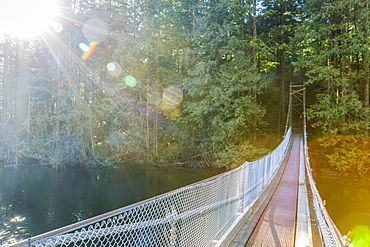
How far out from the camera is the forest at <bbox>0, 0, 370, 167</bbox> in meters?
12.2

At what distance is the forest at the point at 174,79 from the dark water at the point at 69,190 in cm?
124

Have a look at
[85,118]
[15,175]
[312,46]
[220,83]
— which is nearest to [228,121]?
[220,83]

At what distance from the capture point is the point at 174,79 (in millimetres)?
14930

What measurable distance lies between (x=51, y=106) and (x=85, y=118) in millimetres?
3707

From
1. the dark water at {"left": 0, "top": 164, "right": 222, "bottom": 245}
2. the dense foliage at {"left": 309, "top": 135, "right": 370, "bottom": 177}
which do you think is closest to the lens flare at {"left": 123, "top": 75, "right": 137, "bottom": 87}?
the dark water at {"left": 0, "top": 164, "right": 222, "bottom": 245}

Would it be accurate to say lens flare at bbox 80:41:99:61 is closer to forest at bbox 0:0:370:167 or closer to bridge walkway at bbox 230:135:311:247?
forest at bbox 0:0:370:167

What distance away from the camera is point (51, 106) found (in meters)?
17.6

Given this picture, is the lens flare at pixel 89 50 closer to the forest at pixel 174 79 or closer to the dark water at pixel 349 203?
the forest at pixel 174 79

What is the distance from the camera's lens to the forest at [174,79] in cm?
1222

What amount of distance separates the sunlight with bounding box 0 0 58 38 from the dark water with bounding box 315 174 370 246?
19447 mm

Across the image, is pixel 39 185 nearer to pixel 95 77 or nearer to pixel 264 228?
pixel 95 77

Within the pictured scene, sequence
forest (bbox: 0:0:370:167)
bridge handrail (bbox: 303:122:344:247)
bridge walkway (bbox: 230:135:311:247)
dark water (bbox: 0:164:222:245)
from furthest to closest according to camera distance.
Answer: forest (bbox: 0:0:370:167) → dark water (bbox: 0:164:222:245) → bridge walkway (bbox: 230:135:311:247) → bridge handrail (bbox: 303:122:344:247)

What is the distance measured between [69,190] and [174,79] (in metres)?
8.42

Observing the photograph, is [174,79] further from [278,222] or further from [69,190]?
[278,222]
